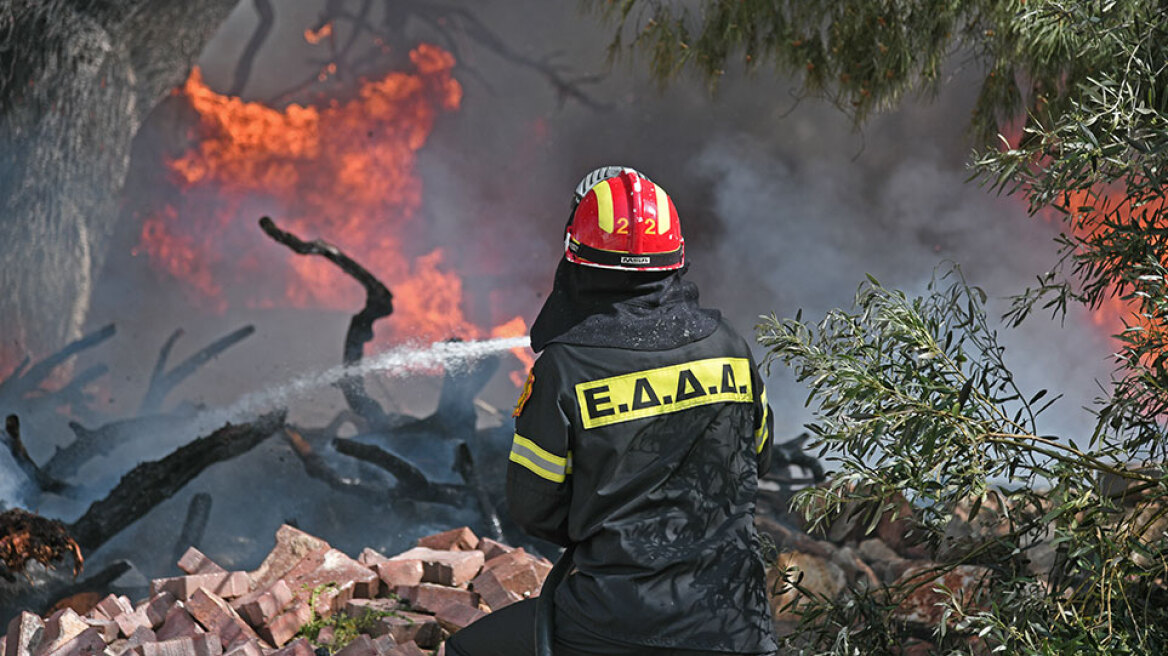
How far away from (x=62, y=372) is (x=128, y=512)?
2.50 ft

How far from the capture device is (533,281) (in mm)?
5039

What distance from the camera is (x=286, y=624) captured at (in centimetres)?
314

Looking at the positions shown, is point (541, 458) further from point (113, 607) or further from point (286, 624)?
point (113, 607)

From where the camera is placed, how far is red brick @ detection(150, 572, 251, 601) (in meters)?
3.39

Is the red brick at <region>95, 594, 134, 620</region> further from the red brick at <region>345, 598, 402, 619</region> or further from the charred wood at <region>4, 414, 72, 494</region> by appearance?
the charred wood at <region>4, 414, 72, 494</region>

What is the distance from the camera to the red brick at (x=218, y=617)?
3057 millimetres

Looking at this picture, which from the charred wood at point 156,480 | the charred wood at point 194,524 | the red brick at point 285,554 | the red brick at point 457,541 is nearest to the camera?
the red brick at point 285,554

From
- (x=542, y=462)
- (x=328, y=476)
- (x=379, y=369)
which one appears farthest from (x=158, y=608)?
(x=542, y=462)

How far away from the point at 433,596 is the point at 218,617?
2.12ft

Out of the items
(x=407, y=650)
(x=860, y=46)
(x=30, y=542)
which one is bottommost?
(x=30, y=542)

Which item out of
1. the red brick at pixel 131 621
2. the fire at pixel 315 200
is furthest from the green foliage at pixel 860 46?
the red brick at pixel 131 621

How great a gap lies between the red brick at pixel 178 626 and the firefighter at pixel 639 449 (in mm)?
1704

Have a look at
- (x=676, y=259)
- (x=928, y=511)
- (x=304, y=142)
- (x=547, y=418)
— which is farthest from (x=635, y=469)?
(x=304, y=142)

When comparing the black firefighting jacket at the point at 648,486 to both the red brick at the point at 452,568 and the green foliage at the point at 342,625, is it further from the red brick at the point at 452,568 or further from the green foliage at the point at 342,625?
the red brick at the point at 452,568
